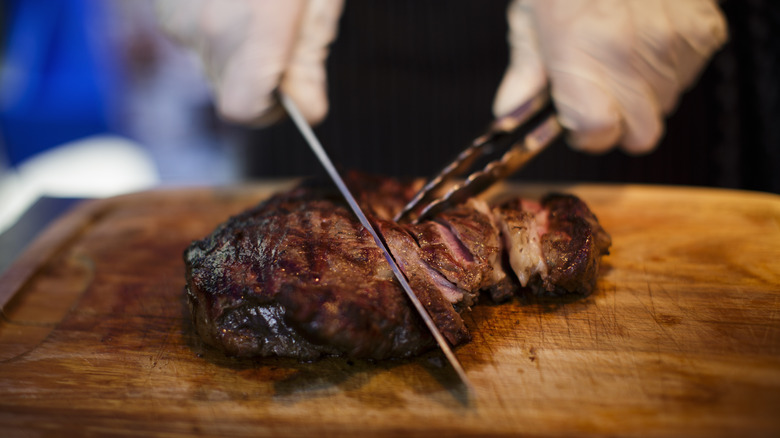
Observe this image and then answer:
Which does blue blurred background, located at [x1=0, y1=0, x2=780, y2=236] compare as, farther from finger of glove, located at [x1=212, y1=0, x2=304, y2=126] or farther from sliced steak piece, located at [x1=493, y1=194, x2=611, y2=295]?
sliced steak piece, located at [x1=493, y1=194, x2=611, y2=295]

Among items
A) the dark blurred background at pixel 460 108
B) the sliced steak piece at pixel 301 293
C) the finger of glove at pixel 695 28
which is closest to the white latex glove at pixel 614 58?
the finger of glove at pixel 695 28

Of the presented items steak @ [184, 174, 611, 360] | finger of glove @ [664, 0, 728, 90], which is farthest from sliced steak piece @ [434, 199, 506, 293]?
finger of glove @ [664, 0, 728, 90]

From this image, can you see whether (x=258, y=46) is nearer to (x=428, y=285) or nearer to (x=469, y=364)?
(x=428, y=285)

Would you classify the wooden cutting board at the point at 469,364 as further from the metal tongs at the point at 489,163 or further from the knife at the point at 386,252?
the metal tongs at the point at 489,163

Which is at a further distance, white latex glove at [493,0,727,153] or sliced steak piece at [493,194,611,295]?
white latex glove at [493,0,727,153]

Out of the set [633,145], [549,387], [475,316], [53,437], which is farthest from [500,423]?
[633,145]

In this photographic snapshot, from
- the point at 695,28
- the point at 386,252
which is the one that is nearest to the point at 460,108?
the point at 695,28
